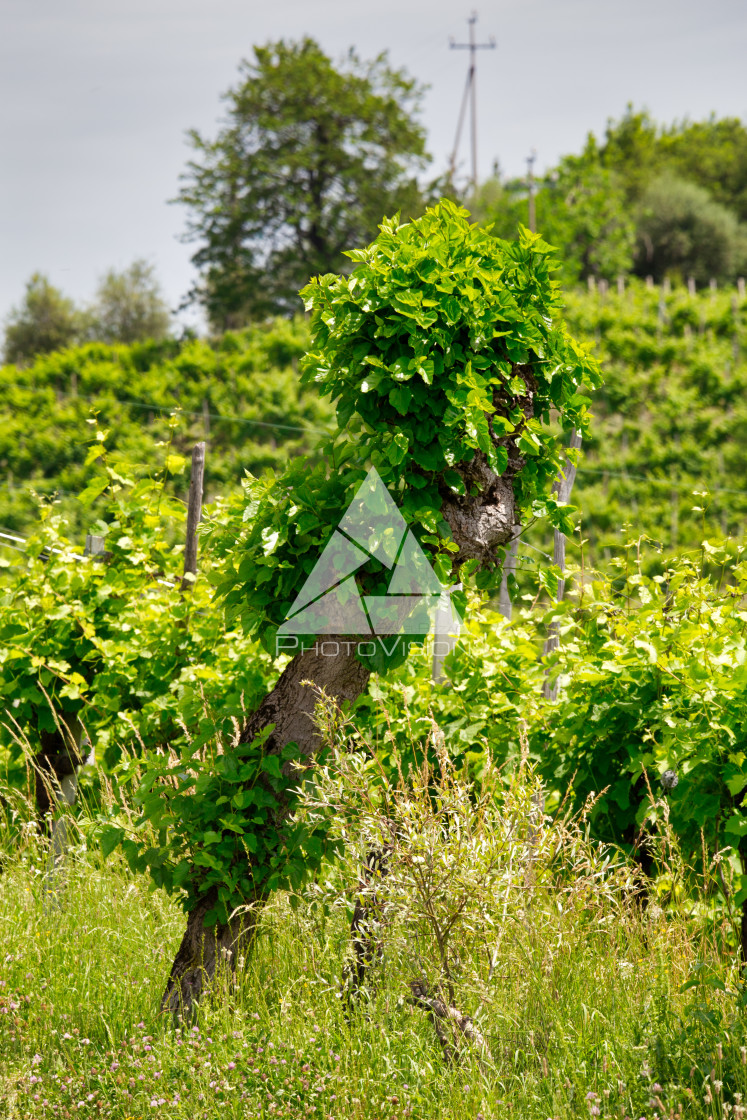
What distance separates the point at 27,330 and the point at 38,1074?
2734 centimetres

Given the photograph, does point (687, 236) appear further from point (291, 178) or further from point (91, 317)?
point (91, 317)

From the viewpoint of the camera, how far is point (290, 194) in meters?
23.2

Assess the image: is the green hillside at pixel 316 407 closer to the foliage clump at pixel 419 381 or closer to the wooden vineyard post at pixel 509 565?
the wooden vineyard post at pixel 509 565

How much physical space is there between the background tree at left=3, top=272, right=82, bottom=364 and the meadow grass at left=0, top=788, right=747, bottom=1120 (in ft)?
85.8

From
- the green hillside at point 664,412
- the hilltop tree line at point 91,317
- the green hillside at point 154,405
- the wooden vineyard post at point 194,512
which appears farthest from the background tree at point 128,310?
the wooden vineyard post at point 194,512

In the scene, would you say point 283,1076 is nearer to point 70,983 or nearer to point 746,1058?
point 70,983

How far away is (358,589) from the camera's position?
2.54 m

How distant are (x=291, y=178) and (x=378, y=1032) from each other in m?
24.3

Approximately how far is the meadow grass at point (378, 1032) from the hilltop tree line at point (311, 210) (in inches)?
823

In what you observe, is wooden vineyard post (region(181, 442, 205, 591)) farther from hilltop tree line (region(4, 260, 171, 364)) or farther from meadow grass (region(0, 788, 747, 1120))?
hilltop tree line (region(4, 260, 171, 364))

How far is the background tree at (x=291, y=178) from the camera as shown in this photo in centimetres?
2319

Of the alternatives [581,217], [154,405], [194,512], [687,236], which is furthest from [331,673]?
[687,236]

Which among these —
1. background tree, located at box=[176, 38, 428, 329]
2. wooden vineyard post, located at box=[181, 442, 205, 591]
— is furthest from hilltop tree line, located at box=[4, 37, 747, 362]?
wooden vineyard post, located at box=[181, 442, 205, 591]

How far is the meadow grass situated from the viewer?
203 cm
